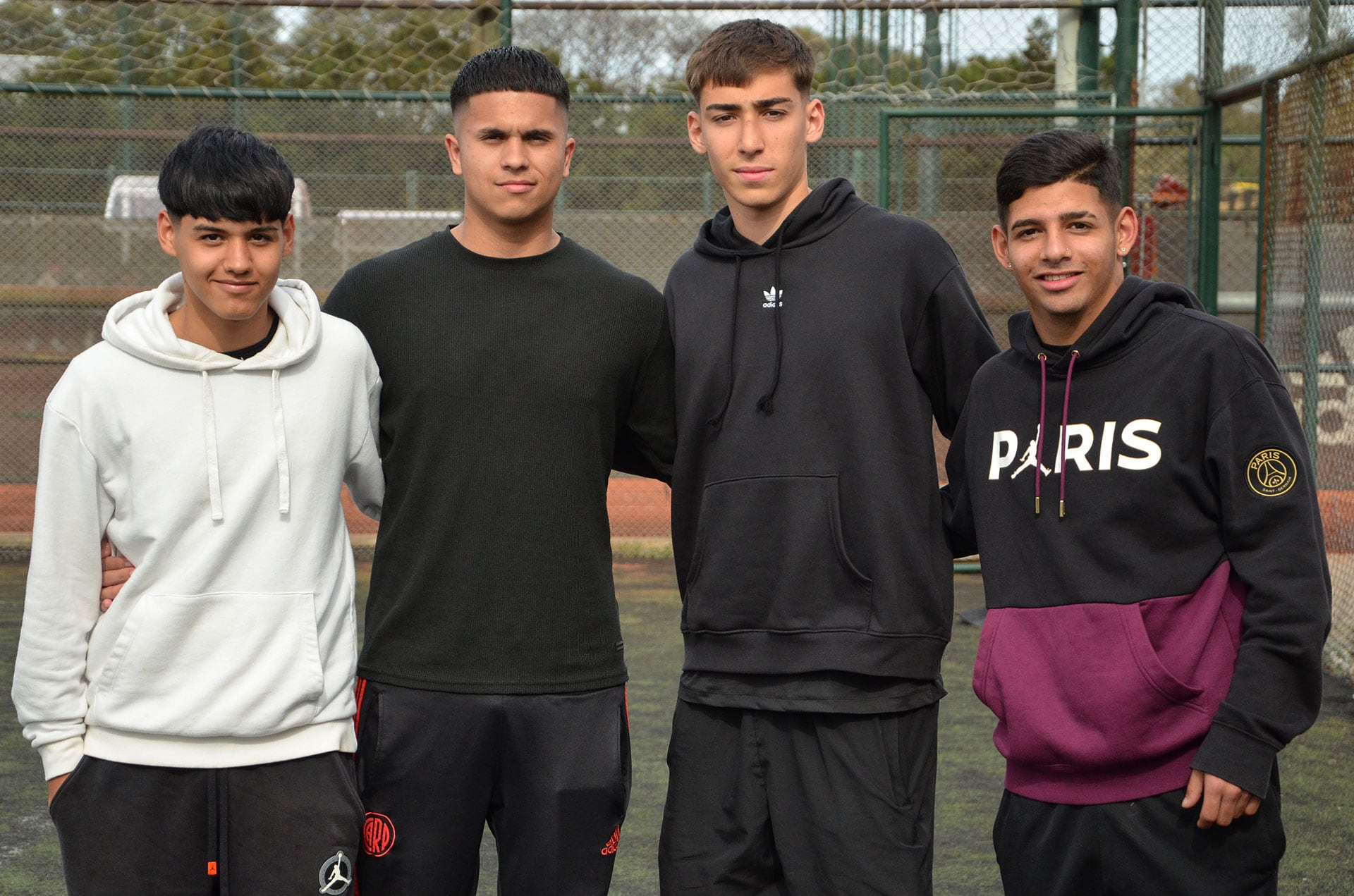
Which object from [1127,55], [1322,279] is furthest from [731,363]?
[1127,55]

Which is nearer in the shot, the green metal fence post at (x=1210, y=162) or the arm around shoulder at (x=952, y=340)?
the arm around shoulder at (x=952, y=340)

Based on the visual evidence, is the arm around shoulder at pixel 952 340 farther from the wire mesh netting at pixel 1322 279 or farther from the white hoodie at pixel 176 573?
the wire mesh netting at pixel 1322 279

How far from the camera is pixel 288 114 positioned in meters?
6.56

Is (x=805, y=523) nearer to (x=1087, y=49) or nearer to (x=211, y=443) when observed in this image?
(x=211, y=443)

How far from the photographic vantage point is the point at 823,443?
2.25 m

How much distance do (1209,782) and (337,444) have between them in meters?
1.38

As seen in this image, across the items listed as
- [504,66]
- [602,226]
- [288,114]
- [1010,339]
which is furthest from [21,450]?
[1010,339]

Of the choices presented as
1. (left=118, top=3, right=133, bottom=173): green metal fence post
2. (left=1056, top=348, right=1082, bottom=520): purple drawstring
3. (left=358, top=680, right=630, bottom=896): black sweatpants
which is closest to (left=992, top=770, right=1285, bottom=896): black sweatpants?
(left=1056, top=348, right=1082, bottom=520): purple drawstring

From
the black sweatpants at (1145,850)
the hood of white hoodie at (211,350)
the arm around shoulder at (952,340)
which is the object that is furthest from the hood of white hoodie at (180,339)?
the black sweatpants at (1145,850)

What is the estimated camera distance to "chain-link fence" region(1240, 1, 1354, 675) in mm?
4539

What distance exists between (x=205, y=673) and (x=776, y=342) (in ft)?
3.40

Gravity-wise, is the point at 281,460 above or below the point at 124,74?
below

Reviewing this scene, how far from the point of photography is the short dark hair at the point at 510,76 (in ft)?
7.88

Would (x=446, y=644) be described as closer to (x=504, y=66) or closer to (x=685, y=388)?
(x=685, y=388)
